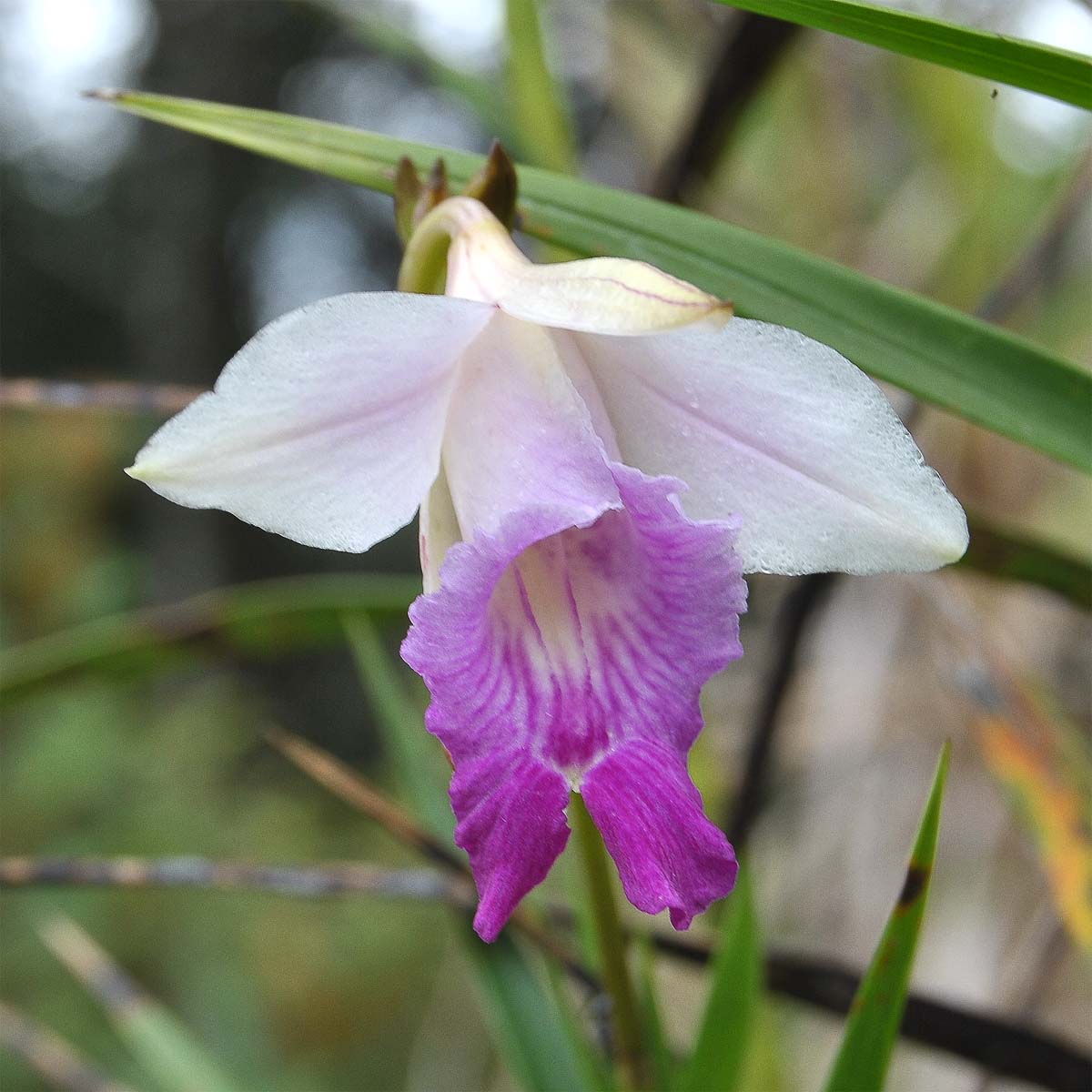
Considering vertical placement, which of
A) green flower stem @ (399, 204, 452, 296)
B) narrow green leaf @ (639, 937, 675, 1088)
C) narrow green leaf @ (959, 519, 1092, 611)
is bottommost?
narrow green leaf @ (639, 937, 675, 1088)

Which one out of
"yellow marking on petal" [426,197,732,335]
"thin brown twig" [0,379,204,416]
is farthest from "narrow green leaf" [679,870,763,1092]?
"thin brown twig" [0,379,204,416]

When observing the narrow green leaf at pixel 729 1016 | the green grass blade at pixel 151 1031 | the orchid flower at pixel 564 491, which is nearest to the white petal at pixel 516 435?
the orchid flower at pixel 564 491

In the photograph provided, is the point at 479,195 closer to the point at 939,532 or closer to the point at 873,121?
the point at 939,532

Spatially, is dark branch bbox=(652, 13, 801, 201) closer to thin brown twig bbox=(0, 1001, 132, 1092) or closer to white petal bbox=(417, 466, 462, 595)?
white petal bbox=(417, 466, 462, 595)

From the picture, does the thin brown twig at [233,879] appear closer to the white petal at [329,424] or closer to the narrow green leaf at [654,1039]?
the narrow green leaf at [654,1039]

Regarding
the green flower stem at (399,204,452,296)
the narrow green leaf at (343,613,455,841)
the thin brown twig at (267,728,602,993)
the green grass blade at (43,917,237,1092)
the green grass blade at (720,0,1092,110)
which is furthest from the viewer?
the green grass blade at (43,917,237,1092)

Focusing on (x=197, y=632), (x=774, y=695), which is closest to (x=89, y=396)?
(x=197, y=632)
